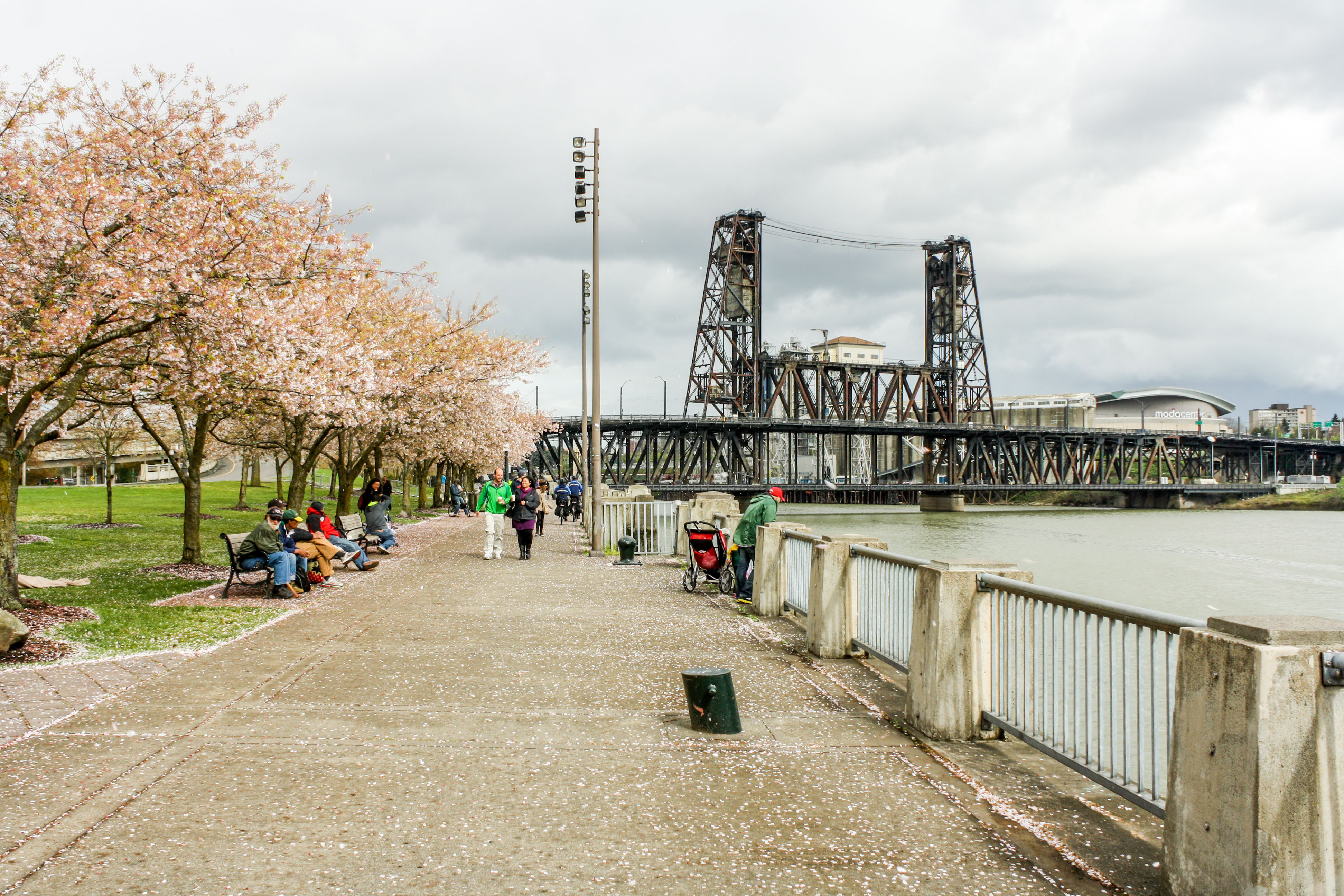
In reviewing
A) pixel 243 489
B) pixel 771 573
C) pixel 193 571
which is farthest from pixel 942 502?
pixel 771 573

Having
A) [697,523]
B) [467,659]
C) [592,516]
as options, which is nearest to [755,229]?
[592,516]

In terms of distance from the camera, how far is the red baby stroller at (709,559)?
14.9m

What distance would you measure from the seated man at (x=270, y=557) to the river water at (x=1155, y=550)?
24.4ft

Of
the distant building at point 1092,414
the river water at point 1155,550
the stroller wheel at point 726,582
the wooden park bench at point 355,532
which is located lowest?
the river water at point 1155,550

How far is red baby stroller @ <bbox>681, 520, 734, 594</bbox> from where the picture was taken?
14.9m

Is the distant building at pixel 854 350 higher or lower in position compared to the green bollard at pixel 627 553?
higher

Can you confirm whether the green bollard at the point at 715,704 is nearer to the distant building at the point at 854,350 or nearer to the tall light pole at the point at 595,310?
the tall light pole at the point at 595,310

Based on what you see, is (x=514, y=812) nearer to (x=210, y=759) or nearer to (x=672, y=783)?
(x=672, y=783)

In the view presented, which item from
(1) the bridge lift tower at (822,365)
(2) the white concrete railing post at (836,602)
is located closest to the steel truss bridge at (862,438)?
Answer: (1) the bridge lift tower at (822,365)

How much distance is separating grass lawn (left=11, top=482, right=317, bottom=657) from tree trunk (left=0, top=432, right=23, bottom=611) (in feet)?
2.80

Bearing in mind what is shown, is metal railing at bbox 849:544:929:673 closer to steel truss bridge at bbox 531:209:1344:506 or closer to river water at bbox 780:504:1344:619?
river water at bbox 780:504:1344:619

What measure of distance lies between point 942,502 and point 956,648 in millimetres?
102722

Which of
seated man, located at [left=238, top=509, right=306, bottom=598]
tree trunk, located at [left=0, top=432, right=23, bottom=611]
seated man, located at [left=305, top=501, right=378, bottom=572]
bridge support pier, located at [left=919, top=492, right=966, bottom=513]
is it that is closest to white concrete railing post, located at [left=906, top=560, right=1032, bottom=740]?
tree trunk, located at [left=0, top=432, right=23, bottom=611]

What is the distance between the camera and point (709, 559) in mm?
14852
